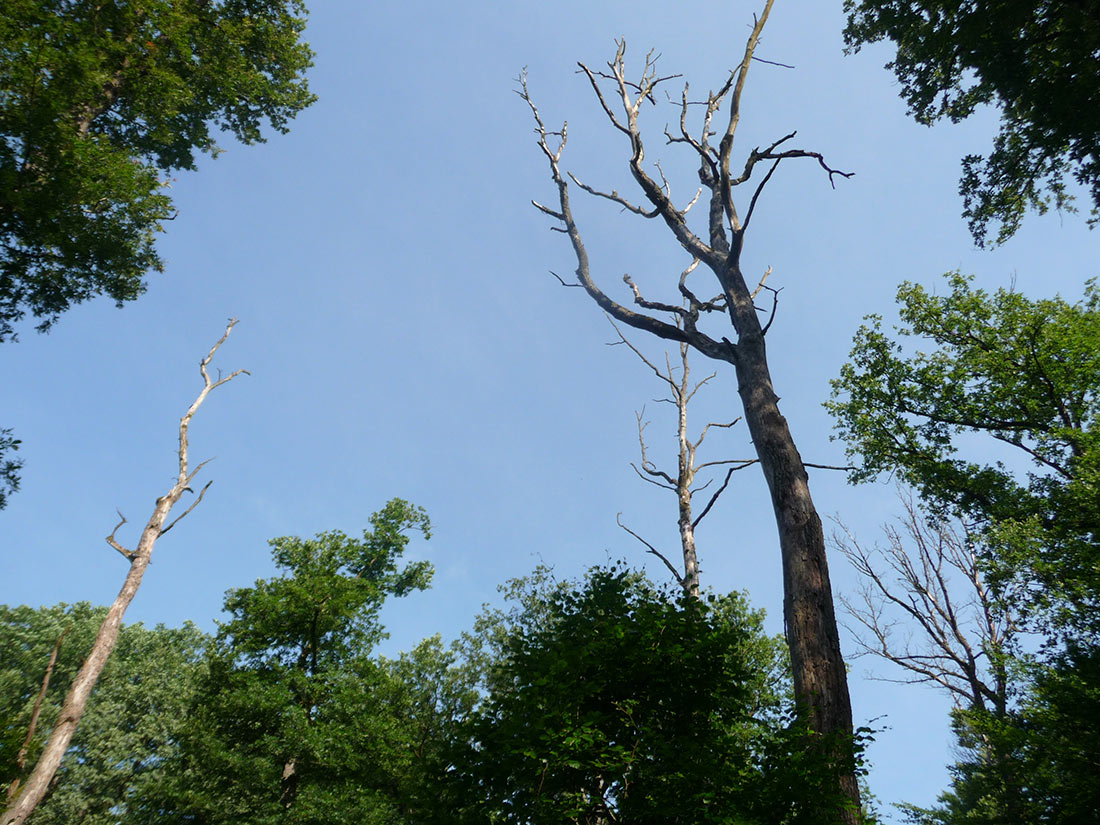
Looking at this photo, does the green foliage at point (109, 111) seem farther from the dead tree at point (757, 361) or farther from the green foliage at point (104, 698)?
the green foliage at point (104, 698)

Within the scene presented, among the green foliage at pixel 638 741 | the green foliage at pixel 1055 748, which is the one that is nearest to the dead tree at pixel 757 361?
the green foliage at pixel 638 741

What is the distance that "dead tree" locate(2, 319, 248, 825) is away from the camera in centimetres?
1034

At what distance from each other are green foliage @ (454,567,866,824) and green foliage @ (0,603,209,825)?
57.1 ft

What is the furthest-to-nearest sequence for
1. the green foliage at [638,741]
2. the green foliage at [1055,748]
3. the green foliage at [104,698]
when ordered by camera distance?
the green foliage at [104,698] < the green foliage at [1055,748] < the green foliage at [638,741]

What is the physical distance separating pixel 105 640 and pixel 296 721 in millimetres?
4651

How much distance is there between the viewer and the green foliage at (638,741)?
4.23 m

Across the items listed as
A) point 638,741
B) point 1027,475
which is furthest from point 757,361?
point 1027,475

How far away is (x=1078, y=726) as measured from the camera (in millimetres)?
8578

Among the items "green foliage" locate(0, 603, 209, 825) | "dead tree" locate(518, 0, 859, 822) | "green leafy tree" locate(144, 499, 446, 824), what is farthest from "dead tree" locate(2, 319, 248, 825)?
"dead tree" locate(518, 0, 859, 822)

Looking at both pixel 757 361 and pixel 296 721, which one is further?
pixel 296 721

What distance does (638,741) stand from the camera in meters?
4.95

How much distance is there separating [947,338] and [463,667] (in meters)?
18.1

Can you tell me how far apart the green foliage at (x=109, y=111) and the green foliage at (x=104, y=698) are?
587 inches

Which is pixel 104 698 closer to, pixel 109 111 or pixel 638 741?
pixel 109 111
